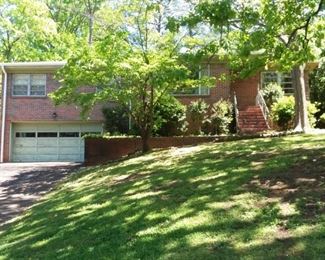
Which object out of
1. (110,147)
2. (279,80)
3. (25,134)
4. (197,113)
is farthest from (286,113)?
(25,134)

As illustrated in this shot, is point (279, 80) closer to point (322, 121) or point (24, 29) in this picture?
point (322, 121)

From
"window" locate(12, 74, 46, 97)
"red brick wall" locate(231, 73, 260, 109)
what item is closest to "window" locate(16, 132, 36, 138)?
"window" locate(12, 74, 46, 97)

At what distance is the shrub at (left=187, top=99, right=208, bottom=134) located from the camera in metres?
24.6

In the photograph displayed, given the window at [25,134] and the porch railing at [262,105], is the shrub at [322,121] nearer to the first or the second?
the porch railing at [262,105]

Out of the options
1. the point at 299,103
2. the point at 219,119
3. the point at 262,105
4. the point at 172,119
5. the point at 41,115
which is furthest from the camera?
the point at 41,115

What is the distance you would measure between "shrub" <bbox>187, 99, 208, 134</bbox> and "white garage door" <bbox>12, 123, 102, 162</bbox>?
5684 millimetres

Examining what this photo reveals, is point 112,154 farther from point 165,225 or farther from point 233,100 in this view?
point 165,225

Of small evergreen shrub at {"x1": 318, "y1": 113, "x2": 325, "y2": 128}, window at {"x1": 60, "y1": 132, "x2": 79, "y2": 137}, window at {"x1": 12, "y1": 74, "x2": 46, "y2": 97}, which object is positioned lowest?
window at {"x1": 60, "y1": 132, "x2": 79, "y2": 137}

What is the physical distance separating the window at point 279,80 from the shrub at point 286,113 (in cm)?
354

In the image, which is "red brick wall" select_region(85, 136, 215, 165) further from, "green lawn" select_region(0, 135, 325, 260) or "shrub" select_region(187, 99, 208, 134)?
"green lawn" select_region(0, 135, 325, 260)

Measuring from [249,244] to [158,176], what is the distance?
5.99 meters

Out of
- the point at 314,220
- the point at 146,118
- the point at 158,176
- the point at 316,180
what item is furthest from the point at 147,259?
the point at 146,118

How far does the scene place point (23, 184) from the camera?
17.5 meters

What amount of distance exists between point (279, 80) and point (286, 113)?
4.45m
